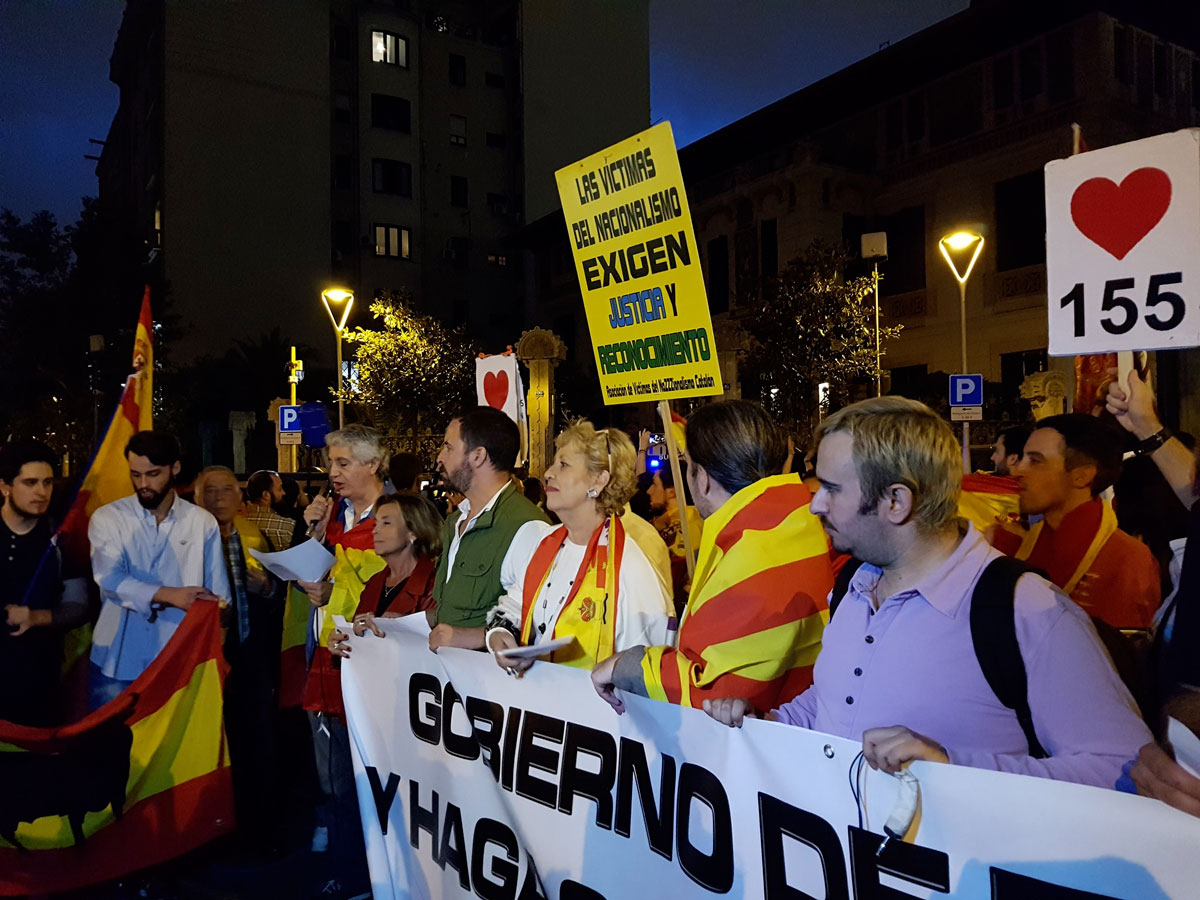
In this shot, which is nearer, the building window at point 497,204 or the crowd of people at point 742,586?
the crowd of people at point 742,586

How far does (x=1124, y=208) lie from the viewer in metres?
3.46

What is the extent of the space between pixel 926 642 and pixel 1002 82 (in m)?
26.0

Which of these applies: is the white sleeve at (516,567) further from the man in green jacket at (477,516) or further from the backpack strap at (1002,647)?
the backpack strap at (1002,647)

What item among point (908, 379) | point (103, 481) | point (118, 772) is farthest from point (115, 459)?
point (908, 379)

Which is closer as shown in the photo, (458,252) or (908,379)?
(908,379)

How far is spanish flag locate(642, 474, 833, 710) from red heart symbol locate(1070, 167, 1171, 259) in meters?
1.70

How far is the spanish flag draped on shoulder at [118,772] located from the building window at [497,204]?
48099mm

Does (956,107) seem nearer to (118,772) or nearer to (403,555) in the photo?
(403,555)

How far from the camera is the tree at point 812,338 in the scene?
22.1 metres

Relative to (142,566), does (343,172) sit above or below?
above

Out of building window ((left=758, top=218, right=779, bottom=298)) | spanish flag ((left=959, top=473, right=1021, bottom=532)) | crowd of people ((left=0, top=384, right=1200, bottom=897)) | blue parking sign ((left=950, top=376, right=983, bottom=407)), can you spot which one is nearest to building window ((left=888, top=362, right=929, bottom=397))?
building window ((left=758, top=218, right=779, bottom=298))

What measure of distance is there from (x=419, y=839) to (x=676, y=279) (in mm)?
2507

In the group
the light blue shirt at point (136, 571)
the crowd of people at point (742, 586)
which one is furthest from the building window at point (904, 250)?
the light blue shirt at point (136, 571)

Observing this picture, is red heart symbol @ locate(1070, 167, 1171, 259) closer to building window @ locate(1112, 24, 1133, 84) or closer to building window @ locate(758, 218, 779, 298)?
building window @ locate(1112, 24, 1133, 84)
